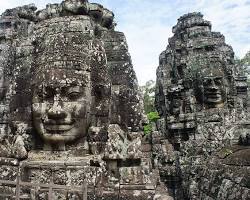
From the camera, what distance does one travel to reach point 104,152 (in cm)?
534

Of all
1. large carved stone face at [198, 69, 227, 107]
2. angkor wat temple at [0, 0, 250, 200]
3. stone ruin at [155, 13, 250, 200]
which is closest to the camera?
angkor wat temple at [0, 0, 250, 200]

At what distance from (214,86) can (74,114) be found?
9.30m

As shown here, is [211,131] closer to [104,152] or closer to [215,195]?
[215,195]

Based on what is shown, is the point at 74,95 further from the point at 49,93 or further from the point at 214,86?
the point at 214,86

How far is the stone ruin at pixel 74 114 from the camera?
518cm

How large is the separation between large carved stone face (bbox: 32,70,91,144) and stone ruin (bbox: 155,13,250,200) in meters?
→ 5.54

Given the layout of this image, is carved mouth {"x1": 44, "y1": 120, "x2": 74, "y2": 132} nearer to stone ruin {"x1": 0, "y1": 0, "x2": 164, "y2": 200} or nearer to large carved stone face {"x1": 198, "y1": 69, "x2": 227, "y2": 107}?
stone ruin {"x1": 0, "y1": 0, "x2": 164, "y2": 200}

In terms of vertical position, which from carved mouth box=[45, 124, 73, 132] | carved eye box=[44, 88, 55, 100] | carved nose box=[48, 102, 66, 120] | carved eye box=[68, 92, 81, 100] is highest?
carved eye box=[44, 88, 55, 100]

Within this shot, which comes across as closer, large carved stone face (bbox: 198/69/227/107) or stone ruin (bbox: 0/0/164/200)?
stone ruin (bbox: 0/0/164/200)

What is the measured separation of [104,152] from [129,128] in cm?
72

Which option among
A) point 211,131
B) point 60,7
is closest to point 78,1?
point 60,7

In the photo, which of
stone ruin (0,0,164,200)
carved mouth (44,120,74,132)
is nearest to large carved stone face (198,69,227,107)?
stone ruin (0,0,164,200)

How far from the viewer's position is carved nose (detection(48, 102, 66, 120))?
17.8 feet

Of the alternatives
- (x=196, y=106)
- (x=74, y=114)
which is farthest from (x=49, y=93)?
(x=196, y=106)
